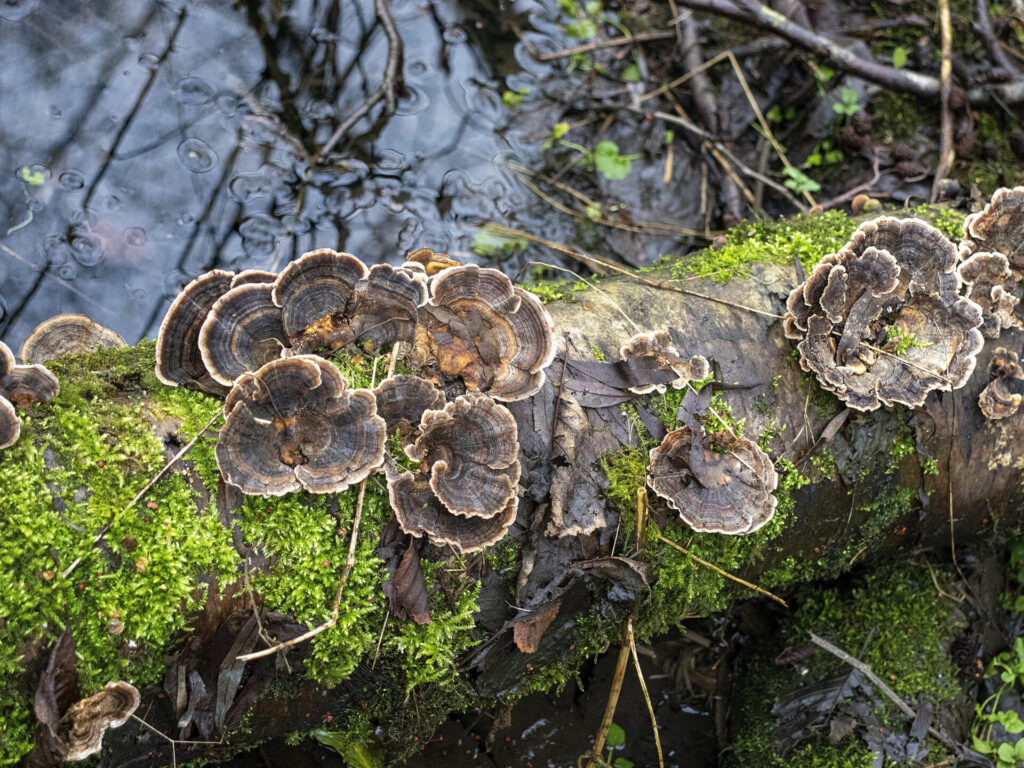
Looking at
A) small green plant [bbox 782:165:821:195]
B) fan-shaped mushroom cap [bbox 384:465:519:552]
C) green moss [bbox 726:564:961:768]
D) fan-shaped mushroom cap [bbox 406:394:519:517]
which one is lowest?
green moss [bbox 726:564:961:768]

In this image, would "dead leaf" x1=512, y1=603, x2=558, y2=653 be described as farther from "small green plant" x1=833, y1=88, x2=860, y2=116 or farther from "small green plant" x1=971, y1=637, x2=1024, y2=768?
"small green plant" x1=833, y1=88, x2=860, y2=116

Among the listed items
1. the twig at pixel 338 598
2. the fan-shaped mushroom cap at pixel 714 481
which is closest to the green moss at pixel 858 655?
the fan-shaped mushroom cap at pixel 714 481

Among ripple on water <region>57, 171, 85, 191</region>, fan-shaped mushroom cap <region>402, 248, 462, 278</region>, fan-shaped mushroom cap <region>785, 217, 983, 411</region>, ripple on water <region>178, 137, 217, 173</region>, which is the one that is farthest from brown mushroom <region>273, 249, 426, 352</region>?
ripple on water <region>57, 171, 85, 191</region>

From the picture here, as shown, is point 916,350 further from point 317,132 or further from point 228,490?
point 317,132

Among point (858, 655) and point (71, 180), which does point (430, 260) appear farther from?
point (858, 655)

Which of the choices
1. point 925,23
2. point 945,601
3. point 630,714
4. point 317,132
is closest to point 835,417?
point 945,601

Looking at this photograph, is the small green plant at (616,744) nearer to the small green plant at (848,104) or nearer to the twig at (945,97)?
the twig at (945,97)
